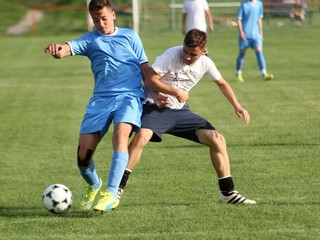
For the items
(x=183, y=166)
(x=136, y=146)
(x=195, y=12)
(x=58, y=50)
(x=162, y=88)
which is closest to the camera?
(x=162, y=88)

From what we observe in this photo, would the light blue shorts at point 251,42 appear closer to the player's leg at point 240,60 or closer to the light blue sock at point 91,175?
the player's leg at point 240,60

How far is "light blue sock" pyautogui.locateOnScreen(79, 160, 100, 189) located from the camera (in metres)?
8.24

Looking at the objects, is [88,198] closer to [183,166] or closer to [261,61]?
[183,166]

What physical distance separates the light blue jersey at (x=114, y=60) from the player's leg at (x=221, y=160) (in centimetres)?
76

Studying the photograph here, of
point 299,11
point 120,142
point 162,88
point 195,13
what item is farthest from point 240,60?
point 299,11

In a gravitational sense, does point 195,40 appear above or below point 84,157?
above

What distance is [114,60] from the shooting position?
8.05 metres

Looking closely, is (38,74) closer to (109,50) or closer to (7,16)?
(109,50)

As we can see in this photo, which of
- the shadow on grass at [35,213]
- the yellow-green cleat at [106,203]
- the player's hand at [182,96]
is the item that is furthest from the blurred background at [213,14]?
the yellow-green cleat at [106,203]

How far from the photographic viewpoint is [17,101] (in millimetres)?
19375

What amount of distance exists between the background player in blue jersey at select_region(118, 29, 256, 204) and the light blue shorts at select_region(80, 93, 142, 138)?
0.16 meters

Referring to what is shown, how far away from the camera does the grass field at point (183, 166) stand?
7.29m

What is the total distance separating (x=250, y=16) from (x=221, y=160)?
13800 millimetres

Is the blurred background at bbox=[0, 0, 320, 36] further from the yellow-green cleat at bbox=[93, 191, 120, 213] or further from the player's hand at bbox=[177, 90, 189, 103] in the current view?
the yellow-green cleat at bbox=[93, 191, 120, 213]
